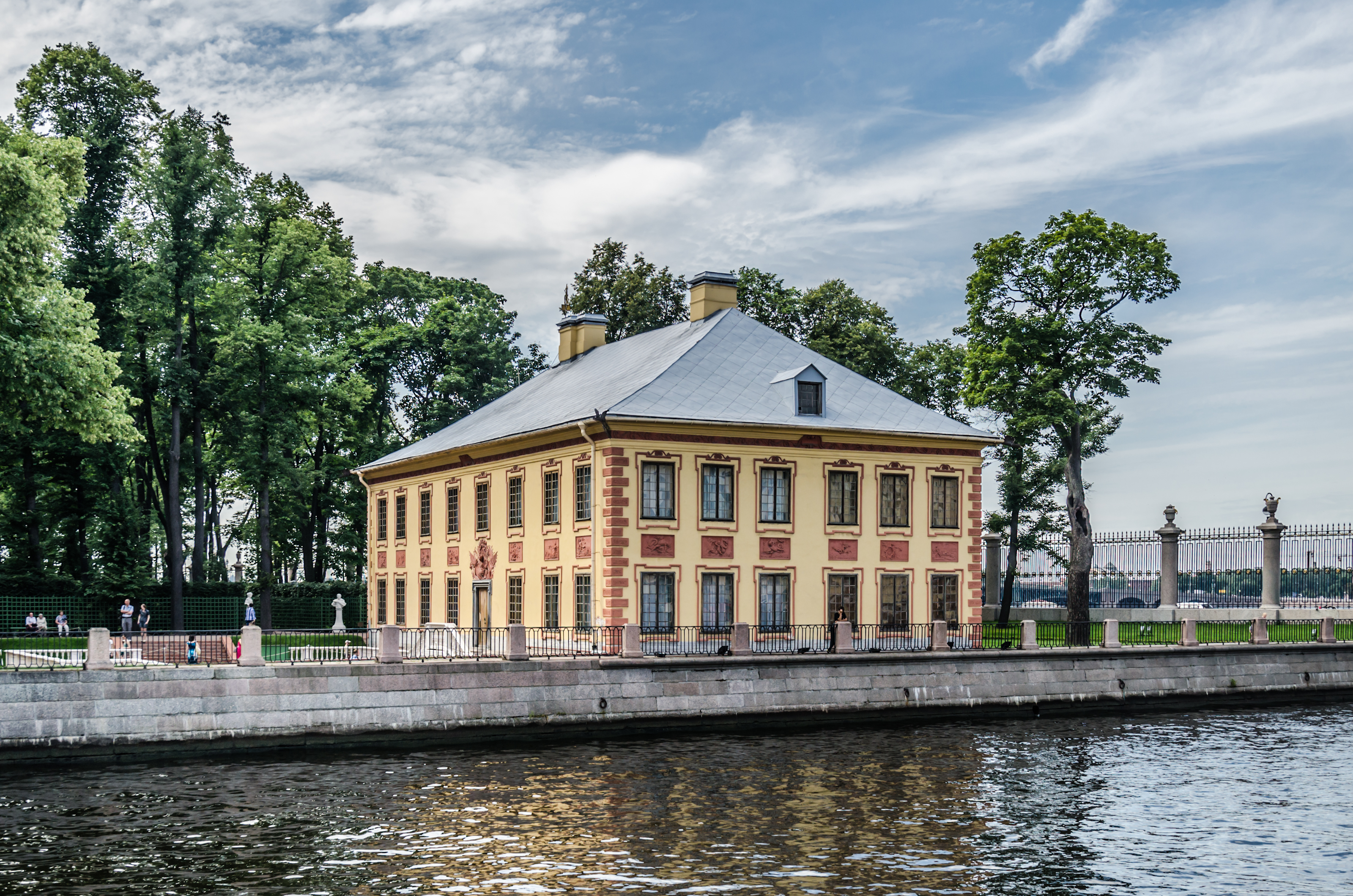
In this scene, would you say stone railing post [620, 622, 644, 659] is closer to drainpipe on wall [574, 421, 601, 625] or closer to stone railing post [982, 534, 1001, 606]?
drainpipe on wall [574, 421, 601, 625]

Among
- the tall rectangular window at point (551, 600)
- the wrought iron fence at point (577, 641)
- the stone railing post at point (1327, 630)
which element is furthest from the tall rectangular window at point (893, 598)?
the stone railing post at point (1327, 630)

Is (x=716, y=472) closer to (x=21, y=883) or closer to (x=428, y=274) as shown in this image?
(x=21, y=883)

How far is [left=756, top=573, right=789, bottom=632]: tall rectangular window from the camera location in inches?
1538

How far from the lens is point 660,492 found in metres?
38.1

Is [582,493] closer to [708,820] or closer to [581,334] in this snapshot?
[581,334]

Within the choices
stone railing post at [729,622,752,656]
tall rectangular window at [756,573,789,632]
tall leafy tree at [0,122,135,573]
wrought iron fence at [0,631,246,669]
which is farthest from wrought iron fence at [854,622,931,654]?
tall leafy tree at [0,122,135,573]

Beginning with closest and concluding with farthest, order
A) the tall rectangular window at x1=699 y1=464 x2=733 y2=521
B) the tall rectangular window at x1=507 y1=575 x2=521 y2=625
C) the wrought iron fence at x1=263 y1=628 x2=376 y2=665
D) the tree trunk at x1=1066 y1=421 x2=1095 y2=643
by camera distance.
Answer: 1. the wrought iron fence at x1=263 y1=628 x2=376 y2=665
2. the tall rectangular window at x1=699 y1=464 x2=733 y2=521
3. the tall rectangular window at x1=507 y1=575 x2=521 y2=625
4. the tree trunk at x1=1066 y1=421 x2=1095 y2=643

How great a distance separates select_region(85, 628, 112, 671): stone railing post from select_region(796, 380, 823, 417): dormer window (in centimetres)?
1945

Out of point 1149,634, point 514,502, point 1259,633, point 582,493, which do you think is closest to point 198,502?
point 514,502

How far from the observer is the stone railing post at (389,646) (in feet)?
99.8

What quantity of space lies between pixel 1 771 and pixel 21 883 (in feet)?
32.6

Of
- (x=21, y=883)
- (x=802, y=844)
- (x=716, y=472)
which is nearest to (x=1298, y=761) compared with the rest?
(x=802, y=844)

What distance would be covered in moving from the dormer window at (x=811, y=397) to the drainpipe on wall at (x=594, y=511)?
6.15 m

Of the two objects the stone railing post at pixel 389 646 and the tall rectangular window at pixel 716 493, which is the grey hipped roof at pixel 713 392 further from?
the stone railing post at pixel 389 646
